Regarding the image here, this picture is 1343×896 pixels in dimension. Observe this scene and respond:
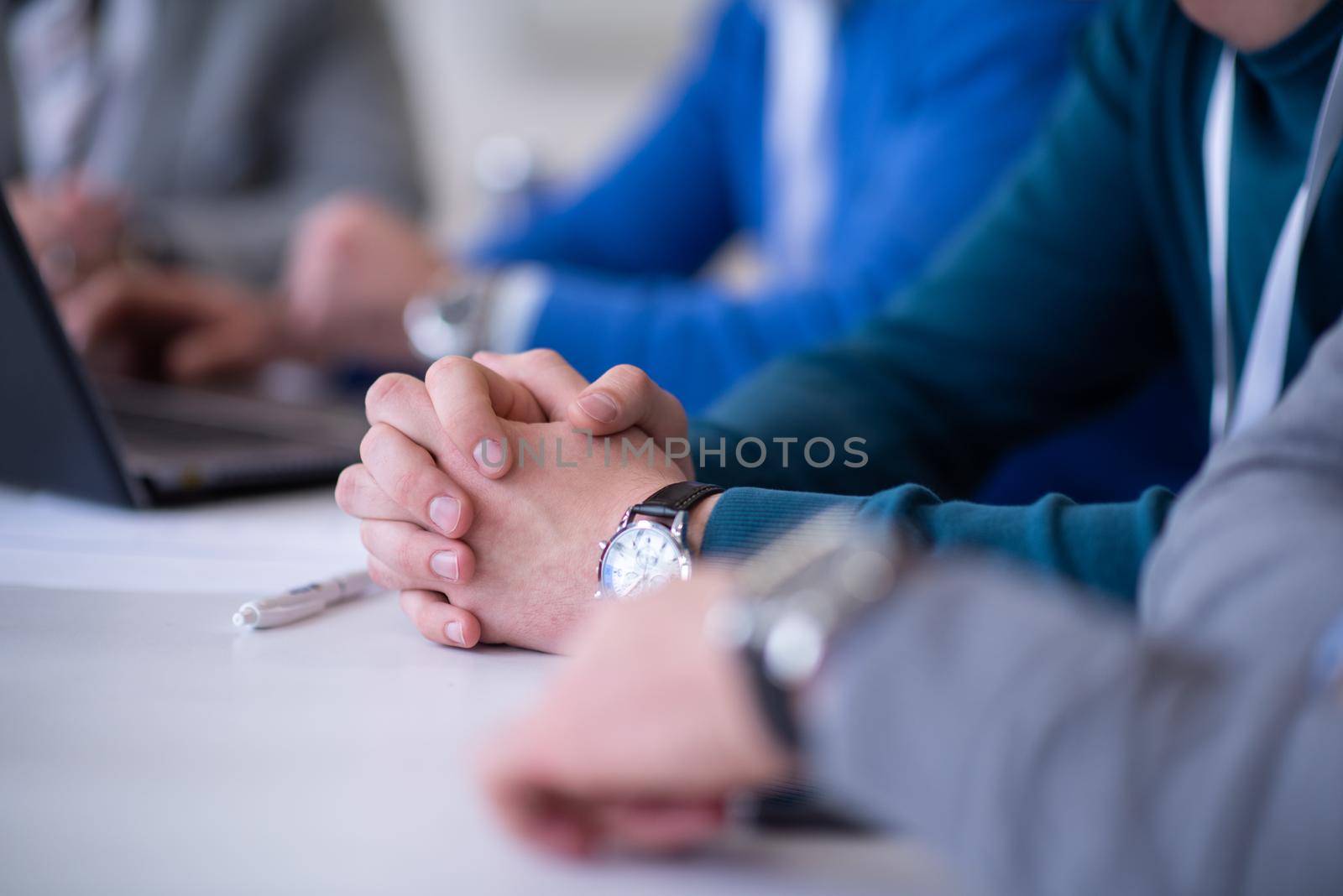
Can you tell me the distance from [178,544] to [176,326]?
680 mm

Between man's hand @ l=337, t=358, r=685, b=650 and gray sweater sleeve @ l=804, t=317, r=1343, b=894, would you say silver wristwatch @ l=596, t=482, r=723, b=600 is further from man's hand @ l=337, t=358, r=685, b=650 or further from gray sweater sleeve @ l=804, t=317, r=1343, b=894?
gray sweater sleeve @ l=804, t=317, r=1343, b=894

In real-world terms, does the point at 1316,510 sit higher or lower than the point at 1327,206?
lower

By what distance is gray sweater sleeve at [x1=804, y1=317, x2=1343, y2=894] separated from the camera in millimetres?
266

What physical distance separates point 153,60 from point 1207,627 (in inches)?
69.9

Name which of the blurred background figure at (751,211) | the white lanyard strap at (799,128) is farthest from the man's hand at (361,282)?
the white lanyard strap at (799,128)

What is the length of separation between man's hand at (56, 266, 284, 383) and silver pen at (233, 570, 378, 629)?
720 millimetres

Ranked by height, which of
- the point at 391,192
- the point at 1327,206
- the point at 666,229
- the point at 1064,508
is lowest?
the point at 1064,508

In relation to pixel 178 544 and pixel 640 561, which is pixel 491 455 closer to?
pixel 640 561

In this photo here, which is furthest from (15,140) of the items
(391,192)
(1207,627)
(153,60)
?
(1207,627)

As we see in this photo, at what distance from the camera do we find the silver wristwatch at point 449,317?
1058 mm

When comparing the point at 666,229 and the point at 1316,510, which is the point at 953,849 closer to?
the point at 1316,510

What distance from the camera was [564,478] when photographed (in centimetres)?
52

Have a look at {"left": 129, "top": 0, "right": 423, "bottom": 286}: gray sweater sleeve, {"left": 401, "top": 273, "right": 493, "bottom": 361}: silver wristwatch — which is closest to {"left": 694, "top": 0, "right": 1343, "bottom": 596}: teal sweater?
{"left": 401, "top": 273, "right": 493, "bottom": 361}: silver wristwatch

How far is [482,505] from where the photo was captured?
1.67 feet
